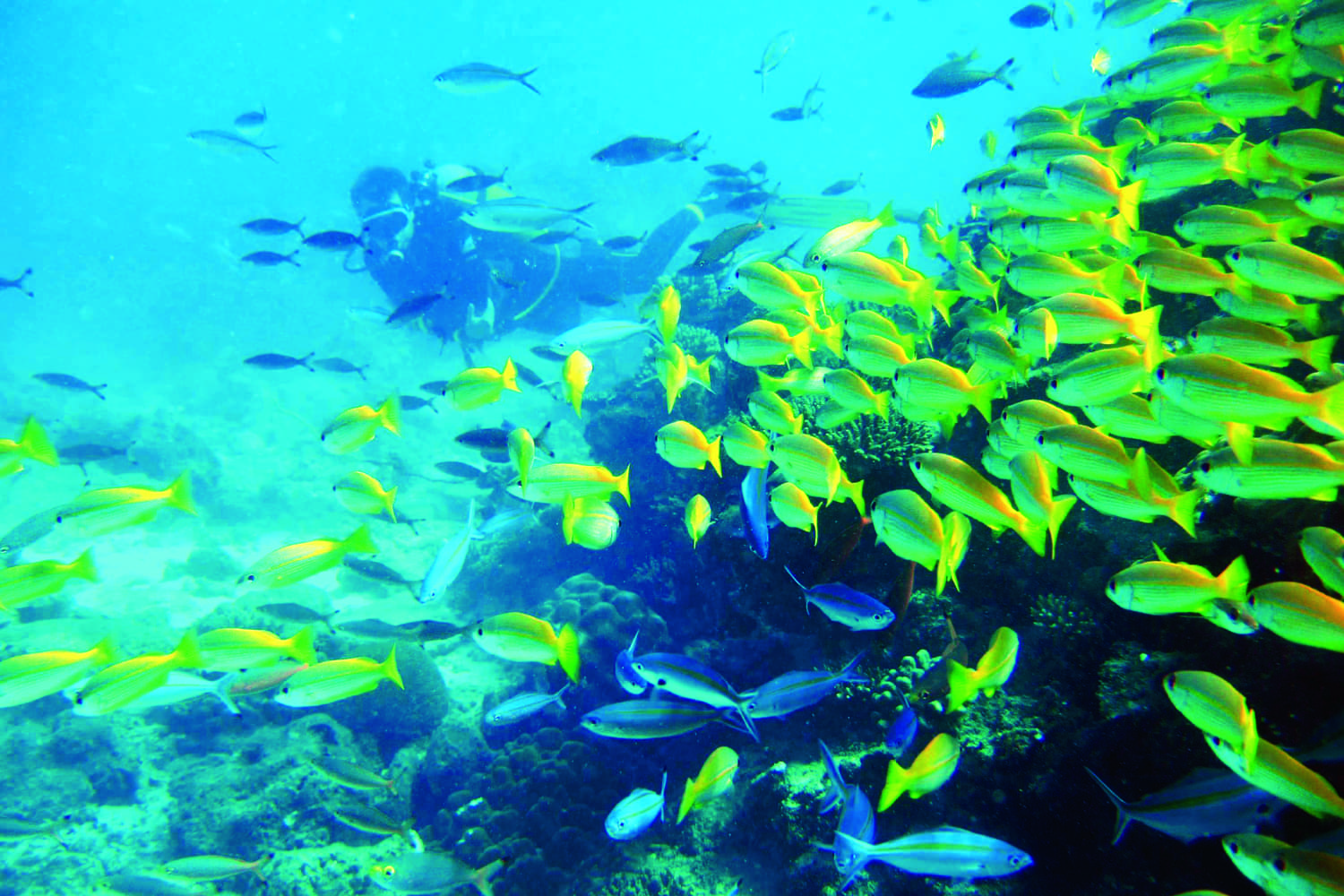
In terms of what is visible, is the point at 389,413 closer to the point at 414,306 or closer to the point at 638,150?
the point at 414,306

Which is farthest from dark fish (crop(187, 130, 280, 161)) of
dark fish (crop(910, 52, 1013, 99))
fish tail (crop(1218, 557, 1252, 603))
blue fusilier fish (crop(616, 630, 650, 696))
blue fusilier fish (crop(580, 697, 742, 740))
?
fish tail (crop(1218, 557, 1252, 603))

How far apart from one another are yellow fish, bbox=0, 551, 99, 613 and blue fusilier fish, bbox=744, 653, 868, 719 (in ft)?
15.0

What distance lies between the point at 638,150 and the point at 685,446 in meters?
6.44

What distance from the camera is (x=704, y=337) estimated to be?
28.3 feet

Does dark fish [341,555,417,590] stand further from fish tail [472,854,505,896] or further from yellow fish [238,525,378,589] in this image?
fish tail [472,854,505,896]

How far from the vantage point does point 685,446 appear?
134 inches

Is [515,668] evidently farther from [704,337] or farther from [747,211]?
[747,211]

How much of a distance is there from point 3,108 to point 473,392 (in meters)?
136

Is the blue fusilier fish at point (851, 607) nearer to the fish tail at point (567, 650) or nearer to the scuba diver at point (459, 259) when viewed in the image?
the fish tail at point (567, 650)

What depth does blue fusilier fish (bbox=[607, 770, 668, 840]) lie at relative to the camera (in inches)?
125

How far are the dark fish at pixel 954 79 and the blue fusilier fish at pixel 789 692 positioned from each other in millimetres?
7382

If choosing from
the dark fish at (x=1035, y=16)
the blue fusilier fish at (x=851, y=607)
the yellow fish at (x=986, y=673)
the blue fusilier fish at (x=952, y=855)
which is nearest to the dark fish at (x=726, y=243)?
the blue fusilier fish at (x=851, y=607)

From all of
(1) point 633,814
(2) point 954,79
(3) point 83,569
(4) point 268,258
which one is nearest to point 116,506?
(3) point 83,569

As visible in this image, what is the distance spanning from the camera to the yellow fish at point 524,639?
10.4 feet
